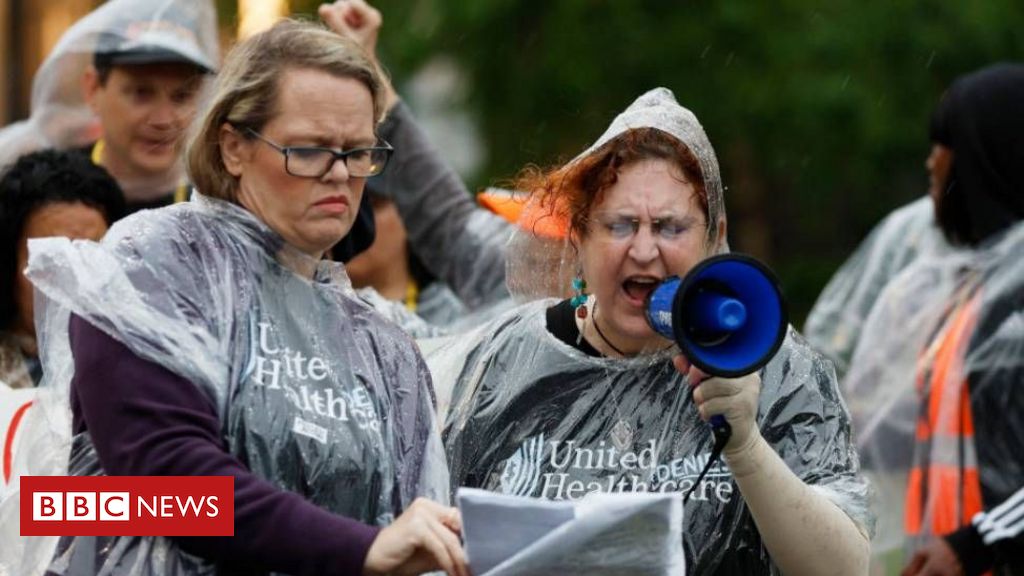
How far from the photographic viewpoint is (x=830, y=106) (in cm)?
1052

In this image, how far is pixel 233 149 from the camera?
10.7 feet

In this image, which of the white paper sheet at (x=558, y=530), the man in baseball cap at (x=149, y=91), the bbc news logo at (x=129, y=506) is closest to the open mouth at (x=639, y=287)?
the white paper sheet at (x=558, y=530)

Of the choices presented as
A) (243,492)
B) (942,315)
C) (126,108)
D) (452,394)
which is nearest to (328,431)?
(243,492)

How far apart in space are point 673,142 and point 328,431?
0.93m

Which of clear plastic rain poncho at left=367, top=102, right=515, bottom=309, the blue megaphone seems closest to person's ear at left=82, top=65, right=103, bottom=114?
clear plastic rain poncho at left=367, top=102, right=515, bottom=309

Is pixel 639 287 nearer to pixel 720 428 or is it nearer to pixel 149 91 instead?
pixel 720 428

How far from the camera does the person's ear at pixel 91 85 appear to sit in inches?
203

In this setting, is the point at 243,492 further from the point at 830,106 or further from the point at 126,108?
the point at 830,106

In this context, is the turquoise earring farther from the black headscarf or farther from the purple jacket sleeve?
the black headscarf

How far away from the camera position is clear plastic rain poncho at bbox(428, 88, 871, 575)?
11.7 ft

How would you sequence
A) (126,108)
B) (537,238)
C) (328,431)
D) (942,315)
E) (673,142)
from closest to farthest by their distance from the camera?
(328,431) < (673,142) < (537,238) < (126,108) < (942,315)

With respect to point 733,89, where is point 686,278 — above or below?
below

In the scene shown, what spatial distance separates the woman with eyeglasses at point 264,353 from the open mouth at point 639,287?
1.48ft

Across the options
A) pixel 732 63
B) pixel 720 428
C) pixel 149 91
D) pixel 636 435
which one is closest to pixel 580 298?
pixel 636 435
